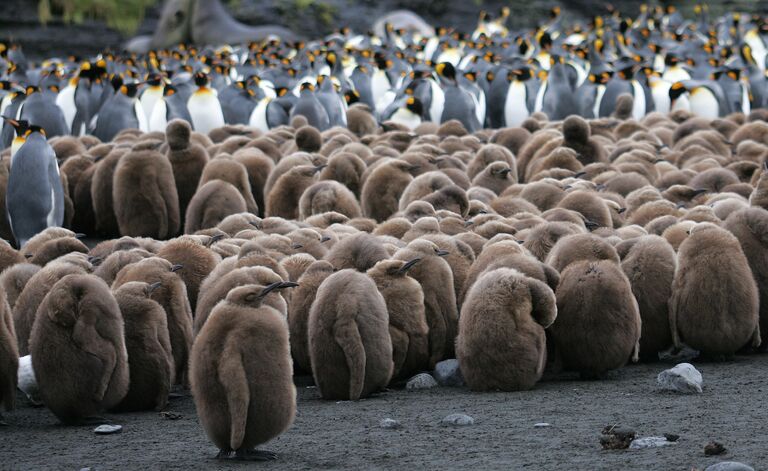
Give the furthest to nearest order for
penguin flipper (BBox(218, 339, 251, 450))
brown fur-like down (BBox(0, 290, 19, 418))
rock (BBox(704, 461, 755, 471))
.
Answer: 1. brown fur-like down (BBox(0, 290, 19, 418))
2. penguin flipper (BBox(218, 339, 251, 450))
3. rock (BBox(704, 461, 755, 471))

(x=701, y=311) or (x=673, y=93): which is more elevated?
(x=673, y=93)

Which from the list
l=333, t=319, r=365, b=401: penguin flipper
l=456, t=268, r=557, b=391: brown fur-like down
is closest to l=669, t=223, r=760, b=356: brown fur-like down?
l=456, t=268, r=557, b=391: brown fur-like down

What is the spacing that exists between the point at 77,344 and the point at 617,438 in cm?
267

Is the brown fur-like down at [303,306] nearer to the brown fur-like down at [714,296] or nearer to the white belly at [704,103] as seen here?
the brown fur-like down at [714,296]

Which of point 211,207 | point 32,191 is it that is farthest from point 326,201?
point 32,191

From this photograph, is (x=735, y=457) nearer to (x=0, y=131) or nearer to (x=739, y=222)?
(x=739, y=222)

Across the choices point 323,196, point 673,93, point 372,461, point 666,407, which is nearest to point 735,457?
point 666,407

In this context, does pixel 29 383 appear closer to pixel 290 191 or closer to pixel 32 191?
pixel 290 191

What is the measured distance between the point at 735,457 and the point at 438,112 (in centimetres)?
1523

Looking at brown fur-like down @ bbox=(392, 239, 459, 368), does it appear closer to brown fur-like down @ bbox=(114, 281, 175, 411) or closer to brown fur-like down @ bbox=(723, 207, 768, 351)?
brown fur-like down @ bbox=(114, 281, 175, 411)

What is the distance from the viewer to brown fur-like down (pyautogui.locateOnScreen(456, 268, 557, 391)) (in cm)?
614

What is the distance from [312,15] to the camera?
132ft

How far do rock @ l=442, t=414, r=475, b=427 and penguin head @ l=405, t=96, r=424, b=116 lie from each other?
12.5 metres

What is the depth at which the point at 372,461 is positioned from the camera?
5.07 m
